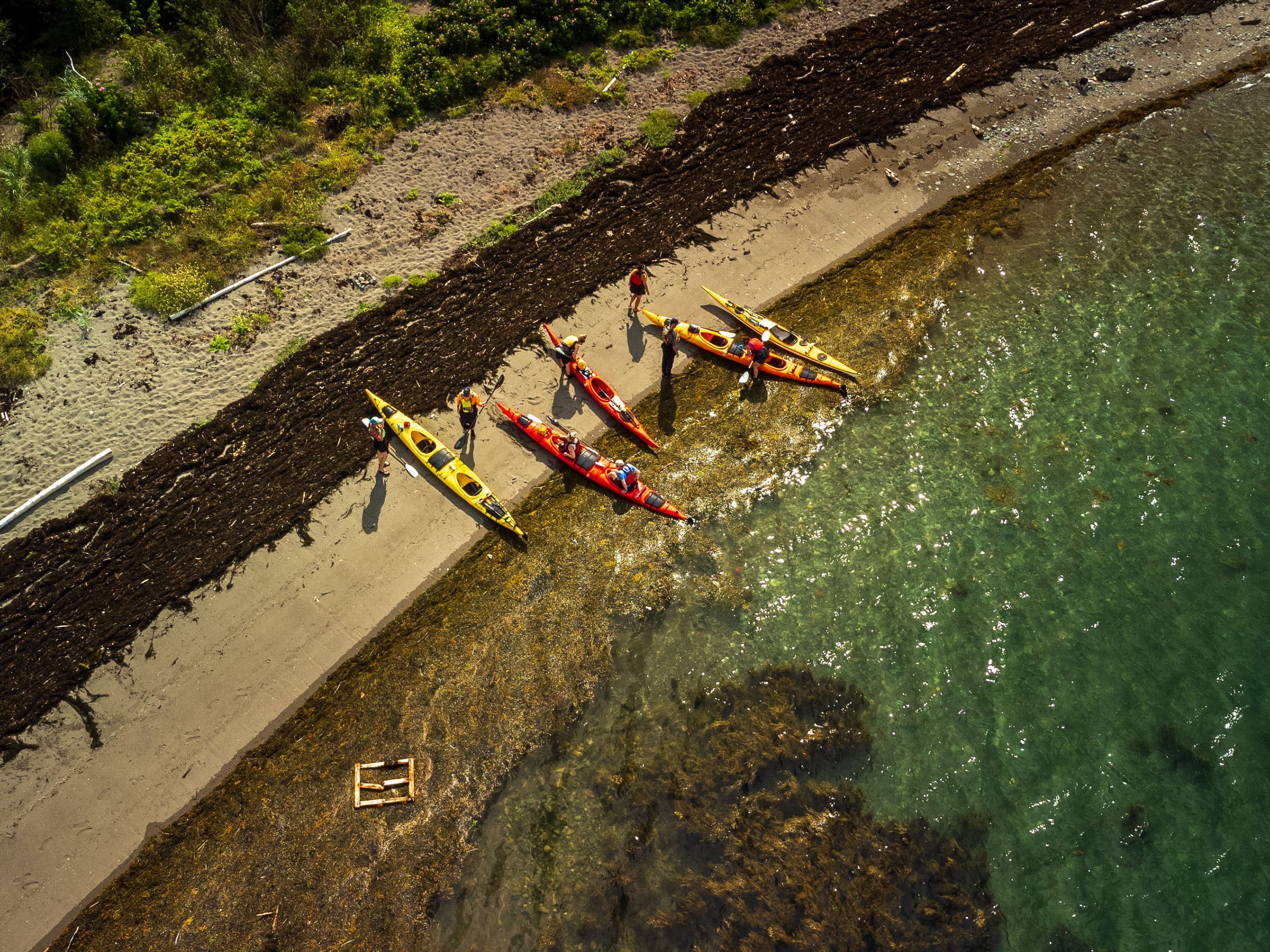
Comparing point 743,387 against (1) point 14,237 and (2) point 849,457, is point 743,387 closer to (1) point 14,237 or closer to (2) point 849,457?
(2) point 849,457

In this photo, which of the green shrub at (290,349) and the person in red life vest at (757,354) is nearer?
the green shrub at (290,349)

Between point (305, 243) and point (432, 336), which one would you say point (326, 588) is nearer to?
point (432, 336)

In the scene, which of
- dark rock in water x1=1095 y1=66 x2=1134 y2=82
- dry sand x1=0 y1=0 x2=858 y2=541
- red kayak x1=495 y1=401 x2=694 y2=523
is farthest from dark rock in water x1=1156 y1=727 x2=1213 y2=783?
dark rock in water x1=1095 y1=66 x2=1134 y2=82

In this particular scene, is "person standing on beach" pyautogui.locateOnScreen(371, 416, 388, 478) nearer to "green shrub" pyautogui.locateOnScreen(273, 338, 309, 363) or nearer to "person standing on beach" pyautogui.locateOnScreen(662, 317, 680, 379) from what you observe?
"green shrub" pyautogui.locateOnScreen(273, 338, 309, 363)

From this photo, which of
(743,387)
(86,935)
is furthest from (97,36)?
(86,935)

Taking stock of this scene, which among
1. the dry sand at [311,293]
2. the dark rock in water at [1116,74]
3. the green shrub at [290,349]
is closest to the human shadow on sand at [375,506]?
the green shrub at [290,349]

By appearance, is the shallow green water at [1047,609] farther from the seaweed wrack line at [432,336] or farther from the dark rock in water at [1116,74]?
the seaweed wrack line at [432,336]
